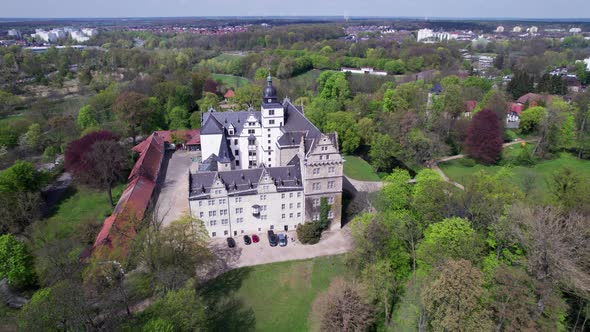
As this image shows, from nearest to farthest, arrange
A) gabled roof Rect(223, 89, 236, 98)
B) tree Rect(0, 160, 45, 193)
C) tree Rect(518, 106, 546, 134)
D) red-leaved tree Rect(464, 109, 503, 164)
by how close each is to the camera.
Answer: tree Rect(0, 160, 45, 193), red-leaved tree Rect(464, 109, 503, 164), tree Rect(518, 106, 546, 134), gabled roof Rect(223, 89, 236, 98)

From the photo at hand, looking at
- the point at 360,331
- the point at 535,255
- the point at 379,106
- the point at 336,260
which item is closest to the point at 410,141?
the point at 379,106

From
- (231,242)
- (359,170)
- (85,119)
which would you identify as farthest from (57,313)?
(85,119)

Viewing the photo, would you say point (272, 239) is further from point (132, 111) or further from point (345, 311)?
point (132, 111)

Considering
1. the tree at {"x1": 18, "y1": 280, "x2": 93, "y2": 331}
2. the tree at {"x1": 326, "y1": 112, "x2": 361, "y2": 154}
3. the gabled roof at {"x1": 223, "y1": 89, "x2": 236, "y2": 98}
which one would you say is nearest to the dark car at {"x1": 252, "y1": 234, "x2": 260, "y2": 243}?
the tree at {"x1": 18, "y1": 280, "x2": 93, "y2": 331}

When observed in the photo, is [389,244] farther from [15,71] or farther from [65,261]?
[15,71]

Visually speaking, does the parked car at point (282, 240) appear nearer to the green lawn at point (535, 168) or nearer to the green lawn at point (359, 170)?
the green lawn at point (359, 170)

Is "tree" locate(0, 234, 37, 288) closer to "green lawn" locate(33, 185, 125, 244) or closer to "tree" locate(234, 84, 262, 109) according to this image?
"green lawn" locate(33, 185, 125, 244)
